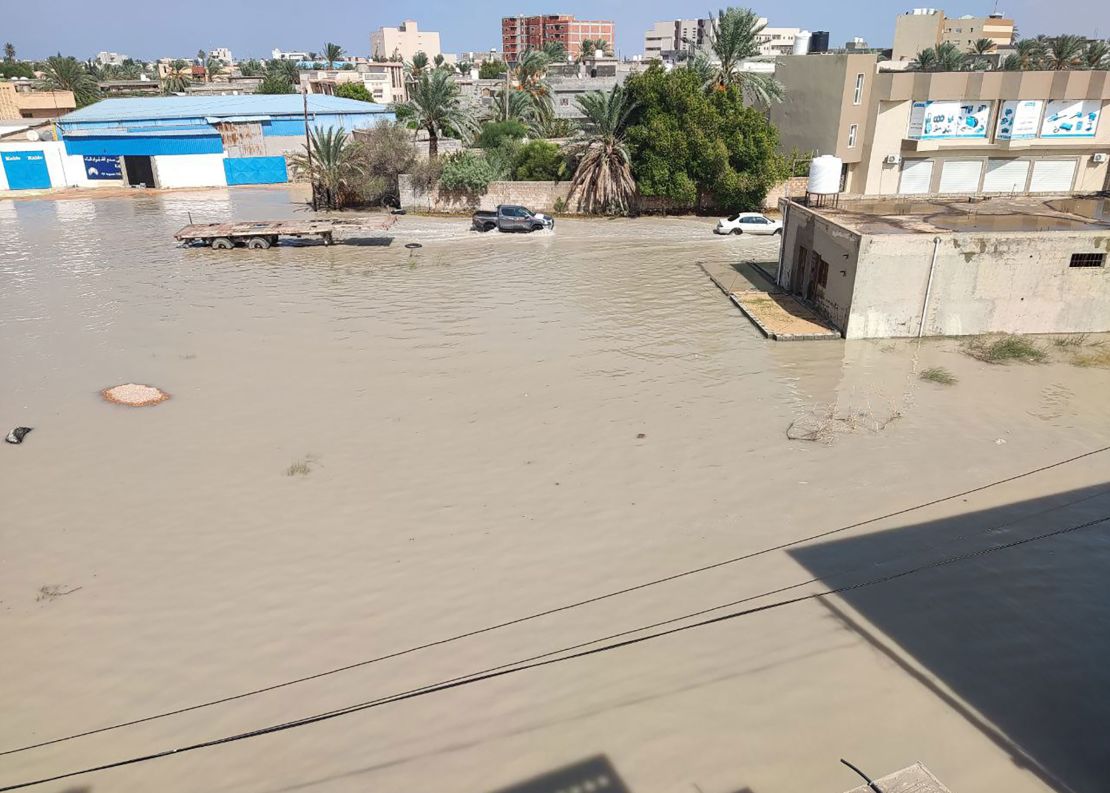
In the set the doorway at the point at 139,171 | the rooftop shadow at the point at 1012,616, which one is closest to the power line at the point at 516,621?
the rooftop shadow at the point at 1012,616

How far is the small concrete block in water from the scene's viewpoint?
206 inches

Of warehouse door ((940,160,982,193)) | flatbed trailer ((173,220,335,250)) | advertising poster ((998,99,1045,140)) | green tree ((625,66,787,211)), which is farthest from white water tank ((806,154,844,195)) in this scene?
advertising poster ((998,99,1045,140))

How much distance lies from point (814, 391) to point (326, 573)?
11918 millimetres

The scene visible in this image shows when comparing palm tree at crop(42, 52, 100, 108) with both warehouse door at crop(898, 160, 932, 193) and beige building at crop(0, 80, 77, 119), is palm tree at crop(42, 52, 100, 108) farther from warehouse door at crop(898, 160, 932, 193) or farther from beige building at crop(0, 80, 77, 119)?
warehouse door at crop(898, 160, 932, 193)

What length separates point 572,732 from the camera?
833 centimetres


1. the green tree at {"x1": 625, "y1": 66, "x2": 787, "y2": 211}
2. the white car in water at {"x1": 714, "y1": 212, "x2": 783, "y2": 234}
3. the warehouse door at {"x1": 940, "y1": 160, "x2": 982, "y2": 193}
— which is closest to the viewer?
the white car in water at {"x1": 714, "y1": 212, "x2": 783, "y2": 234}

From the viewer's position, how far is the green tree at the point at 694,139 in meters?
37.4

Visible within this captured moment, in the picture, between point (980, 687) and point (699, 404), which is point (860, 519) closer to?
point (980, 687)

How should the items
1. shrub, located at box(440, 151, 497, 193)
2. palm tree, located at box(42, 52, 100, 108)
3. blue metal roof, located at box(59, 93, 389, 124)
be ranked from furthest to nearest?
palm tree, located at box(42, 52, 100, 108) < blue metal roof, located at box(59, 93, 389, 124) < shrub, located at box(440, 151, 497, 193)

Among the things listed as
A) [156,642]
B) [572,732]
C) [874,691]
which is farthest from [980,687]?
[156,642]

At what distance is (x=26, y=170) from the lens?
47438 mm

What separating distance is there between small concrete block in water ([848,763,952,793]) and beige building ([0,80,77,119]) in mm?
84495

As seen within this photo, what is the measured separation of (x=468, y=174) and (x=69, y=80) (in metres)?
59.7

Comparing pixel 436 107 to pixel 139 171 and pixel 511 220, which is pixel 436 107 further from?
pixel 139 171
